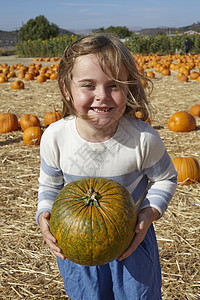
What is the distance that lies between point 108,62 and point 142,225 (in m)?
1.00

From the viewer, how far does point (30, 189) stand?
16.0ft

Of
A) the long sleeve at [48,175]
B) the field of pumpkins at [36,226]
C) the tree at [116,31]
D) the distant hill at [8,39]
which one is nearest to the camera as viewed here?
the long sleeve at [48,175]

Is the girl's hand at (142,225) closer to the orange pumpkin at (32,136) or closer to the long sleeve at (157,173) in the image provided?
the long sleeve at (157,173)

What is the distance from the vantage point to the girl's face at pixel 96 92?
1915mm

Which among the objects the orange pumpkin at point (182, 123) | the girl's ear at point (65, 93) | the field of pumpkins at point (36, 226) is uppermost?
A: the girl's ear at point (65, 93)

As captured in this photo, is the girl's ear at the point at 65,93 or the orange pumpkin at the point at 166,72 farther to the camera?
the orange pumpkin at the point at 166,72

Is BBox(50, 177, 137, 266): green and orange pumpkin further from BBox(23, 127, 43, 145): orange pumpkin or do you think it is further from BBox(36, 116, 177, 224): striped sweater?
BBox(23, 127, 43, 145): orange pumpkin

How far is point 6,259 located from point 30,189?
156 cm

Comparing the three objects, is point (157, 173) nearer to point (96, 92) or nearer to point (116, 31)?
point (96, 92)

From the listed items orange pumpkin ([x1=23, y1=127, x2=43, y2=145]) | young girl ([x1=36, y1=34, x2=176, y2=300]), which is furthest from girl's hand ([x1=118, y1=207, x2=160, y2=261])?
orange pumpkin ([x1=23, y1=127, x2=43, y2=145])

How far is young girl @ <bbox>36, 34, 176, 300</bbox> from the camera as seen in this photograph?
1.95 metres

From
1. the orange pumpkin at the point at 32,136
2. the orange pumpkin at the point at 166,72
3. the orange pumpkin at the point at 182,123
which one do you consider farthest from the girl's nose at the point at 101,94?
the orange pumpkin at the point at 166,72

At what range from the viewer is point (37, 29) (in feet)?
181

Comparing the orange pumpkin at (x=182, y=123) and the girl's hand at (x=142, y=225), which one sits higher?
the girl's hand at (x=142, y=225)
